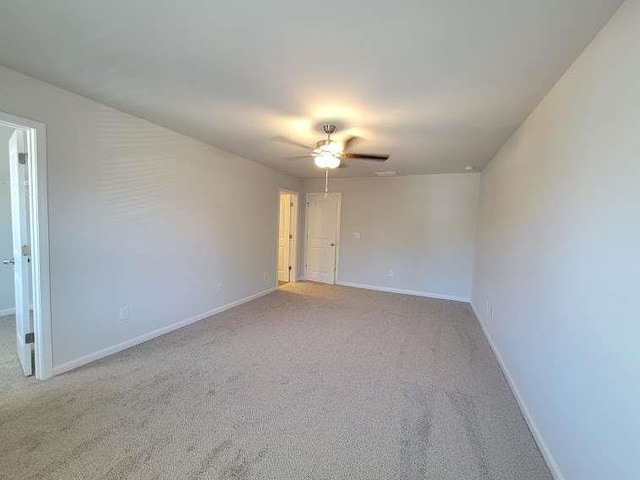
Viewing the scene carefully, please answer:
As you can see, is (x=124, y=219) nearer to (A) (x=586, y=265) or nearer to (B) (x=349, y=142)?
(B) (x=349, y=142)

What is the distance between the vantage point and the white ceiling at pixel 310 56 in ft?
4.55

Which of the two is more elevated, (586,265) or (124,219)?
(124,219)

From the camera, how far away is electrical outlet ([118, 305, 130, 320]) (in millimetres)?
2926

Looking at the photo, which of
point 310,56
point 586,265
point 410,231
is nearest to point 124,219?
point 310,56

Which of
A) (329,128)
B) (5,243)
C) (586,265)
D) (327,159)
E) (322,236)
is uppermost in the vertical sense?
(329,128)

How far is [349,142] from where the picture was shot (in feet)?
11.5

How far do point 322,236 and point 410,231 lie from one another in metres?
1.92

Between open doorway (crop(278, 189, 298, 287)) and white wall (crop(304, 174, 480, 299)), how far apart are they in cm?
54

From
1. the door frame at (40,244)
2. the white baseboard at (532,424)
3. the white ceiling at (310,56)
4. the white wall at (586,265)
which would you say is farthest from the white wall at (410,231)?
the door frame at (40,244)

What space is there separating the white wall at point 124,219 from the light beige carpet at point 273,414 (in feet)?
1.36

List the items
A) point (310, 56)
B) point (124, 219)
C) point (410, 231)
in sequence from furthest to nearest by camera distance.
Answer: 1. point (410, 231)
2. point (124, 219)
3. point (310, 56)

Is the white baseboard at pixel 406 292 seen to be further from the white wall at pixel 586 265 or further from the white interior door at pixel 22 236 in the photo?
the white interior door at pixel 22 236

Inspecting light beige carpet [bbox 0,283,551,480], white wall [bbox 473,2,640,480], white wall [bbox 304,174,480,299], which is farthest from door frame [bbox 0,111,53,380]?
white wall [bbox 304,174,480,299]

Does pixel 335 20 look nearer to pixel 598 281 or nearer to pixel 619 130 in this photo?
pixel 619 130
